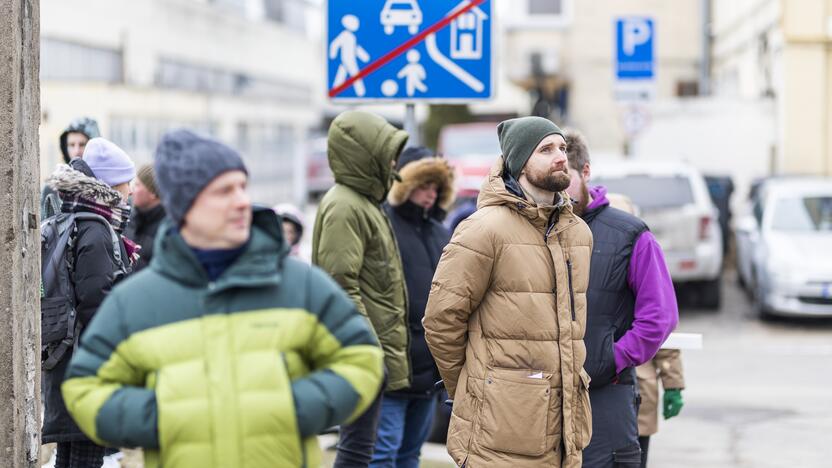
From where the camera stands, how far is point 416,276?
19.7ft

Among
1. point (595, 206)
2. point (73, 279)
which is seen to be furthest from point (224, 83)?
point (595, 206)

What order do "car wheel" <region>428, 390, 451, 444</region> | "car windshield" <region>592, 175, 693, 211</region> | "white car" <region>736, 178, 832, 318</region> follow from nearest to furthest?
"car wheel" <region>428, 390, 451, 444</region> → "white car" <region>736, 178, 832, 318</region> → "car windshield" <region>592, 175, 693, 211</region>

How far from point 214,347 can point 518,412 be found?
61.6 inches

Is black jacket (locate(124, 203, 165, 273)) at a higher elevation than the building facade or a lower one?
lower

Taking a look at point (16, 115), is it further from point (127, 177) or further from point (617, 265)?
point (617, 265)

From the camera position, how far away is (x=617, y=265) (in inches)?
197

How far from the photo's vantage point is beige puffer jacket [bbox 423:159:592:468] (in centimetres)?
442

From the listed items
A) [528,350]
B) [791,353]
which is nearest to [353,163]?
[528,350]

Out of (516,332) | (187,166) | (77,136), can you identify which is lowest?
(516,332)

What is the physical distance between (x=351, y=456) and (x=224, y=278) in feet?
7.74

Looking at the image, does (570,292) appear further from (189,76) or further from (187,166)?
(189,76)

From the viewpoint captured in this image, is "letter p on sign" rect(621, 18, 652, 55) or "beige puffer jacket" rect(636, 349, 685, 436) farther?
"letter p on sign" rect(621, 18, 652, 55)

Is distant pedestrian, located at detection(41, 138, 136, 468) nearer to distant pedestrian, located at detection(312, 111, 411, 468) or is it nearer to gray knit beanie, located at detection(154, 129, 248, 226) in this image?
distant pedestrian, located at detection(312, 111, 411, 468)

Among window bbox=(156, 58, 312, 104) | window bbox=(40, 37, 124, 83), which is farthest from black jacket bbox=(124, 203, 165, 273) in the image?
window bbox=(156, 58, 312, 104)
